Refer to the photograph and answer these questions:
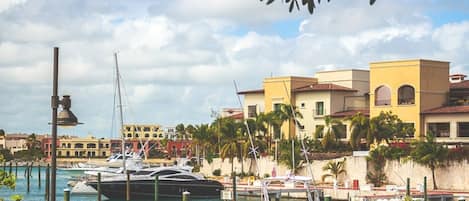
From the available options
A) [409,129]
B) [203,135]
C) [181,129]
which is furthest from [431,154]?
[181,129]

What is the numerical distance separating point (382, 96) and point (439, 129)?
19.3 ft

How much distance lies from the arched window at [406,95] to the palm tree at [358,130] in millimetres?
3580

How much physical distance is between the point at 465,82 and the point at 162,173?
29.1m

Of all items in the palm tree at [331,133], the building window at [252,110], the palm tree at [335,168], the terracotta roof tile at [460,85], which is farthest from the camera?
the building window at [252,110]

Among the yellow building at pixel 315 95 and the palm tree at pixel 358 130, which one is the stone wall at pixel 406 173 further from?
the yellow building at pixel 315 95

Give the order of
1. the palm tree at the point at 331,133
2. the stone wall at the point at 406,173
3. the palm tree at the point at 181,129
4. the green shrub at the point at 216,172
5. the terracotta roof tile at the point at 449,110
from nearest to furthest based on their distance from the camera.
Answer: the stone wall at the point at 406,173 → the terracotta roof tile at the point at 449,110 → the palm tree at the point at 331,133 → the green shrub at the point at 216,172 → the palm tree at the point at 181,129

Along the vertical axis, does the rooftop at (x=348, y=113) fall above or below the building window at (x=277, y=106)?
below

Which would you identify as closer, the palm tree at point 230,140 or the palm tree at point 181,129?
the palm tree at point 230,140

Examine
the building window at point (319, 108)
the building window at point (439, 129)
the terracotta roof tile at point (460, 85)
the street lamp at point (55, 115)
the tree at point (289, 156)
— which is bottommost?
the tree at point (289, 156)

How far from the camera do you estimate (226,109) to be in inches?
4205

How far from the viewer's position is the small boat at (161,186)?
61.9m

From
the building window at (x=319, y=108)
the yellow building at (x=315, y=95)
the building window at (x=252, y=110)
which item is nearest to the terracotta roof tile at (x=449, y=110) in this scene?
the yellow building at (x=315, y=95)

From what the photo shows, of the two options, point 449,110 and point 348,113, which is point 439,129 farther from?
point 348,113

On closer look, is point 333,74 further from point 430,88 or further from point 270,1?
point 270,1
